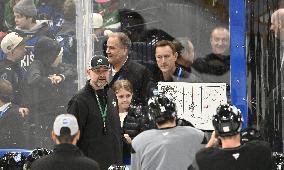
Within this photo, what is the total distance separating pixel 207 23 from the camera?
27.7 ft

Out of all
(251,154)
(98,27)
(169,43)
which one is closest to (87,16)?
(98,27)

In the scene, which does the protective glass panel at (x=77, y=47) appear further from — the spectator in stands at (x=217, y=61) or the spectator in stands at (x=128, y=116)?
the spectator in stands at (x=128, y=116)

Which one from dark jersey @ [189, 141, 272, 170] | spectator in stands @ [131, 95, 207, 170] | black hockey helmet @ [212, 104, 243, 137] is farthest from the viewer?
Result: spectator in stands @ [131, 95, 207, 170]

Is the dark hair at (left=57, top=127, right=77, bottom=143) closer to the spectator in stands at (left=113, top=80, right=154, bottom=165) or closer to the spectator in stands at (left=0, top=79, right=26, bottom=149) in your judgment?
the spectator in stands at (left=113, top=80, right=154, bottom=165)

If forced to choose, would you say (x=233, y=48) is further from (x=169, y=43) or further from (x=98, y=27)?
(x=98, y=27)

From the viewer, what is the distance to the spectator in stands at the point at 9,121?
30.2 ft

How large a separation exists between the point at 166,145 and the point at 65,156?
2.58ft

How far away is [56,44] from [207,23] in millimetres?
1727

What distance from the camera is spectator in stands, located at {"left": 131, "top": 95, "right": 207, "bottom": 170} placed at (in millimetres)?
6012

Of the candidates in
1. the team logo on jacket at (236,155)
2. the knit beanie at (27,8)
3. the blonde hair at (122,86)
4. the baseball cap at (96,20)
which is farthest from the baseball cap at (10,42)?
the team logo on jacket at (236,155)

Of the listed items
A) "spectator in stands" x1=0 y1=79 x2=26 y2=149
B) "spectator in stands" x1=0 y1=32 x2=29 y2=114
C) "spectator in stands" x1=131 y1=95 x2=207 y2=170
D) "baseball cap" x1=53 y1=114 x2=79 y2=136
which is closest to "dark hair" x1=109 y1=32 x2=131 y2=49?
"spectator in stands" x1=0 y1=32 x2=29 y2=114

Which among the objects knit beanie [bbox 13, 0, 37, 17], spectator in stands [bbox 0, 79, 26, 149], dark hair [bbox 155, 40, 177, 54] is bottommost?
spectator in stands [bbox 0, 79, 26, 149]

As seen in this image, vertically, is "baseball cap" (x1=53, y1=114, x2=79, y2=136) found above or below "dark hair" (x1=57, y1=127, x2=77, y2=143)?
above

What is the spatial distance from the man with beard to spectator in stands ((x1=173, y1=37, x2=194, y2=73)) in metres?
1.01
